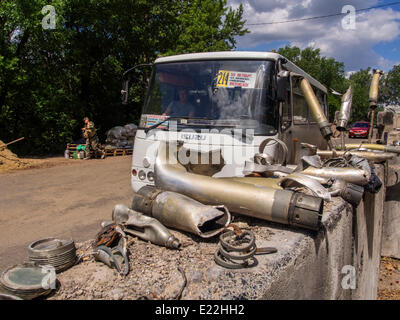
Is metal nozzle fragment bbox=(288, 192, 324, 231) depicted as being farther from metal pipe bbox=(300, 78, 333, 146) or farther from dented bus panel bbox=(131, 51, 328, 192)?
metal pipe bbox=(300, 78, 333, 146)

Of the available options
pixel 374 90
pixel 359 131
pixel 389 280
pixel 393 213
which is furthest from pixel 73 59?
pixel 359 131

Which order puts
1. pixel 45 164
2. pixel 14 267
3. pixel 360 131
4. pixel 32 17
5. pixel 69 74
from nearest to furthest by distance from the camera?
pixel 14 267 < pixel 32 17 < pixel 45 164 < pixel 69 74 < pixel 360 131

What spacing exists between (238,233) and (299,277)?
0.46 m

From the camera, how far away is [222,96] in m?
4.56

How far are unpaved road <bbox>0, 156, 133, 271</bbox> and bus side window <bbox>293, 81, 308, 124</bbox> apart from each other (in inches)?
156

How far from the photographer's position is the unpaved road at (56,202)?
514cm

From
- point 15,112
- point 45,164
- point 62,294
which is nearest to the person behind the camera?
point 62,294

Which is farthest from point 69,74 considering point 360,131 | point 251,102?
point 360,131

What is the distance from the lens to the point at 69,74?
54.2 feet

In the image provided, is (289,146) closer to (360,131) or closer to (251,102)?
(251,102)

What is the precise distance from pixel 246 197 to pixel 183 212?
1.62ft

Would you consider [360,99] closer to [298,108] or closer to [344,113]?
[298,108]

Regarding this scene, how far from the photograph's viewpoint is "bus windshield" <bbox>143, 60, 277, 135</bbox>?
4.43 m

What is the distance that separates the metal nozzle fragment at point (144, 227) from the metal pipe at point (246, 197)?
398mm
